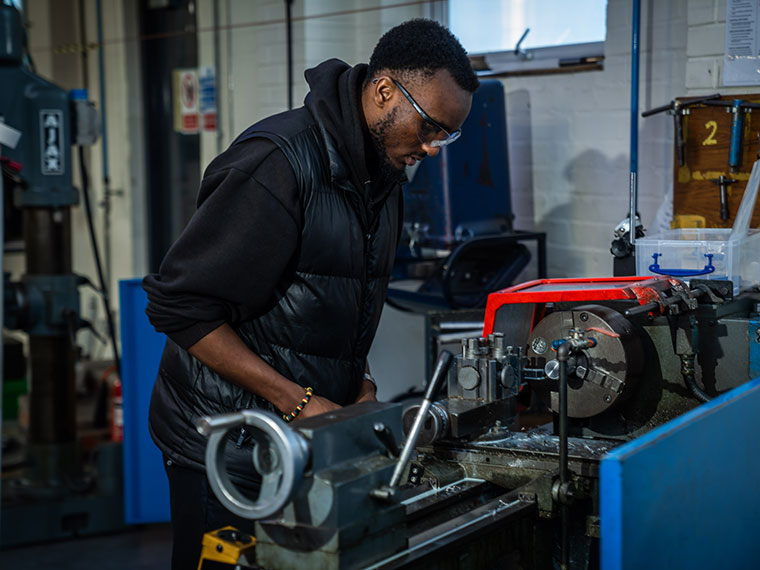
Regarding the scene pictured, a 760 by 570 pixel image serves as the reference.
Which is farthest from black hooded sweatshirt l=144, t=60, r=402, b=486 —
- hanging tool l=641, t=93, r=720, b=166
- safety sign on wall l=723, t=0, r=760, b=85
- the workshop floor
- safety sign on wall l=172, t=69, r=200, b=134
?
safety sign on wall l=172, t=69, r=200, b=134

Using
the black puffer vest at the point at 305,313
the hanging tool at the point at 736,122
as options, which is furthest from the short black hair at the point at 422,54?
the hanging tool at the point at 736,122

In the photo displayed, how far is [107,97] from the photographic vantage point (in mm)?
4465

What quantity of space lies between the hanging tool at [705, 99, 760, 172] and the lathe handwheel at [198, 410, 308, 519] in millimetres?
1626

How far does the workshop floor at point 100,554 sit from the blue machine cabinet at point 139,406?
12 centimetres

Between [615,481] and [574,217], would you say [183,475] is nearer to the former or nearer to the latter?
[615,481]

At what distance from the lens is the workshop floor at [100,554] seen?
2803 millimetres

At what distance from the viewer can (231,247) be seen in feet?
4.26

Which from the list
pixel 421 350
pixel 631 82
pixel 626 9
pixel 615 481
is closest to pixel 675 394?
pixel 615 481

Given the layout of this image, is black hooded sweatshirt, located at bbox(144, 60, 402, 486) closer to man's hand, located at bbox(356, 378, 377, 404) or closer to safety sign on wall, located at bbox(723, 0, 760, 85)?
man's hand, located at bbox(356, 378, 377, 404)

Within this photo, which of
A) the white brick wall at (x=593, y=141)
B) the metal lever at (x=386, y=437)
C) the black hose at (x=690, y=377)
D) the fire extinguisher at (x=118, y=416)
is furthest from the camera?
the fire extinguisher at (x=118, y=416)

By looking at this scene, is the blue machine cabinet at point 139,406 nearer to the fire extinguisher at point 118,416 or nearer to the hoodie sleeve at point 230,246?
the fire extinguisher at point 118,416

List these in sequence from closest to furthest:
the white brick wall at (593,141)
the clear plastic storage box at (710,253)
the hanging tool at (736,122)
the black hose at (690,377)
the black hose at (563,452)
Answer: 1. the black hose at (563,452)
2. the black hose at (690,377)
3. the clear plastic storage box at (710,253)
4. the hanging tool at (736,122)
5. the white brick wall at (593,141)

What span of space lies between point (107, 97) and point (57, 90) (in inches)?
72.9

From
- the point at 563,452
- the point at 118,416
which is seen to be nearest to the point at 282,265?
the point at 563,452
